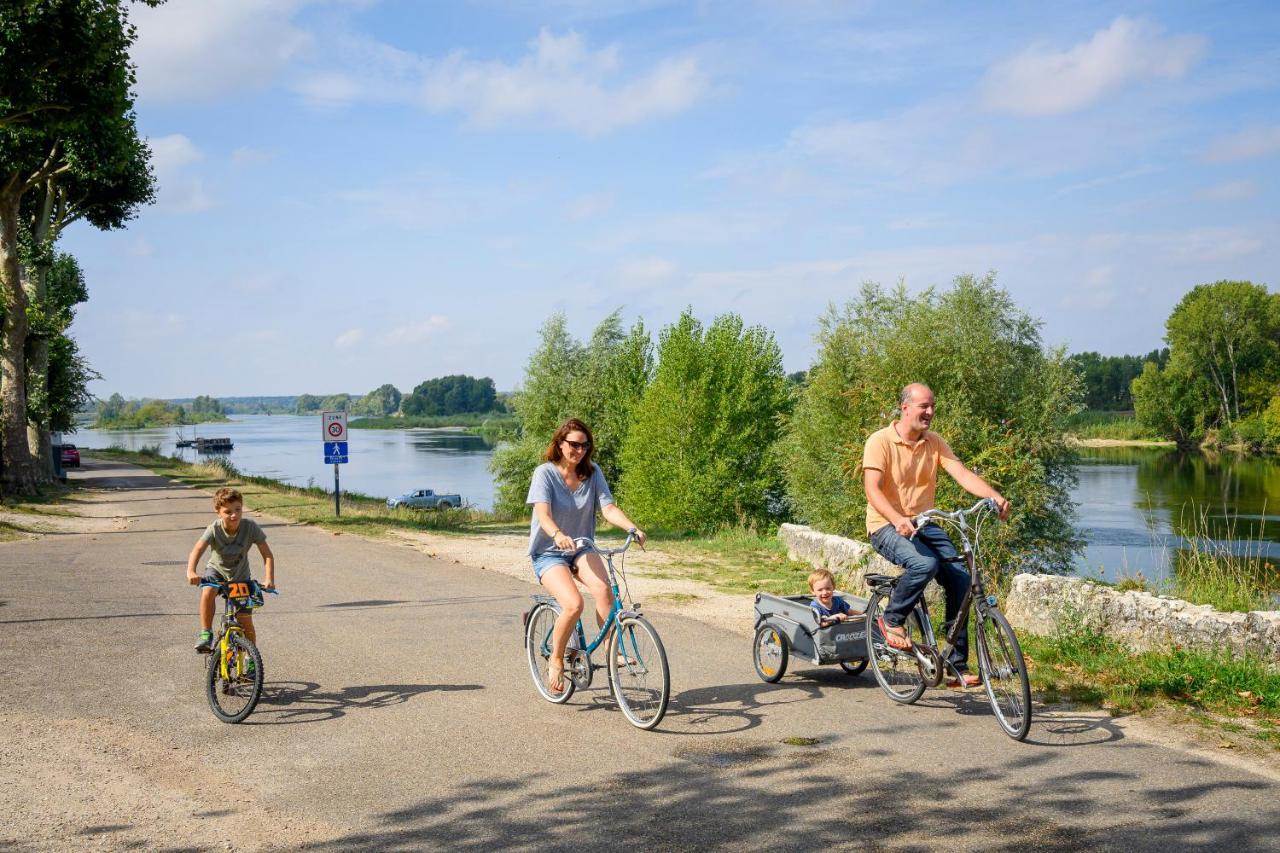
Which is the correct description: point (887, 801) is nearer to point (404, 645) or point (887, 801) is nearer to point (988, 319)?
point (404, 645)

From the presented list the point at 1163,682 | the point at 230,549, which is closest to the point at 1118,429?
the point at 1163,682

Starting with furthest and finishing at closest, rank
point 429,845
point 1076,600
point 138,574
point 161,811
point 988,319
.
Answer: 1. point 988,319
2. point 138,574
3. point 1076,600
4. point 161,811
5. point 429,845

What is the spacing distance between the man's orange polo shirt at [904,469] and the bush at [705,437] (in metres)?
33.8

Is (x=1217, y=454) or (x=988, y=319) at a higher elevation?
(x=988, y=319)

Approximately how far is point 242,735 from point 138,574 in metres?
8.25

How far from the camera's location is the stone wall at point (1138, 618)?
7.02 m

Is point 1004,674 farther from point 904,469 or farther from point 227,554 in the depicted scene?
point 227,554

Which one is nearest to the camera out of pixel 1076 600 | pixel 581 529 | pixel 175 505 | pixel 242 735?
pixel 242 735

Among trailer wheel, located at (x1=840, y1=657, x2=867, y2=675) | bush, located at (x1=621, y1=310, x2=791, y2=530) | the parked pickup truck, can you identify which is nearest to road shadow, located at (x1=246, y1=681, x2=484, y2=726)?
trailer wheel, located at (x1=840, y1=657, x2=867, y2=675)

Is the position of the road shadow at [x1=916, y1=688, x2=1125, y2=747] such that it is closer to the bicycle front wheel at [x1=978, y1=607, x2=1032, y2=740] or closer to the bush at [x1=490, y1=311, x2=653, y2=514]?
the bicycle front wheel at [x1=978, y1=607, x2=1032, y2=740]

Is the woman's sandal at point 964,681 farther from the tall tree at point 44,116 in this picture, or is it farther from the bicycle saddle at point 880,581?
the tall tree at point 44,116

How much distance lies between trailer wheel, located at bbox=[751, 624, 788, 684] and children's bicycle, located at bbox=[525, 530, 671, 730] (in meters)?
1.17

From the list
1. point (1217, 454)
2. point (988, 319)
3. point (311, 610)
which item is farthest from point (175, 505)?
point (1217, 454)

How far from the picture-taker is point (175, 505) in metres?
26.4
